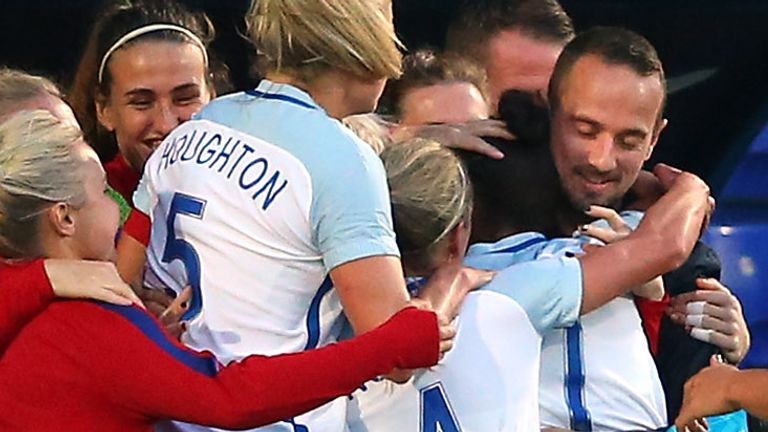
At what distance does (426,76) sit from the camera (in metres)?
2.50

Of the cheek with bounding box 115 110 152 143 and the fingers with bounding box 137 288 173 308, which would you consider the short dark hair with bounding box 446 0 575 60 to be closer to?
the cheek with bounding box 115 110 152 143

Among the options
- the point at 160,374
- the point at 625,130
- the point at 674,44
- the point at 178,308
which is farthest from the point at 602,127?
the point at 674,44

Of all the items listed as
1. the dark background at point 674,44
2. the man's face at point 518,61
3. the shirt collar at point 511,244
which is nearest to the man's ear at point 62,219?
the shirt collar at point 511,244

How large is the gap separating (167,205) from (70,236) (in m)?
0.16

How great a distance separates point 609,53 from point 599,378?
45 centimetres

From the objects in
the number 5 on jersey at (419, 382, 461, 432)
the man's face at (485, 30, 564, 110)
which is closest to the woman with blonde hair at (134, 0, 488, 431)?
the number 5 on jersey at (419, 382, 461, 432)

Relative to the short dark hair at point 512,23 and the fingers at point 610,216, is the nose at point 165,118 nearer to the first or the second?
the short dark hair at point 512,23

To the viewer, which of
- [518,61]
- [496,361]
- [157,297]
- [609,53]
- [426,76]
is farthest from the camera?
[518,61]

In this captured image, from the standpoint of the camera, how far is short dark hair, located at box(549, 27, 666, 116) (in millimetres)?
2158

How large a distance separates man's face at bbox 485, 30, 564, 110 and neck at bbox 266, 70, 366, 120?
78 cm

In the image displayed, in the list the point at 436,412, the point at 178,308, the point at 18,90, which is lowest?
the point at 436,412

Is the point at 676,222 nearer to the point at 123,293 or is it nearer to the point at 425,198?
the point at 425,198

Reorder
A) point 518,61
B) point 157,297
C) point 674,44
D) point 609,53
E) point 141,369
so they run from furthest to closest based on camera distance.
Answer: point 674,44, point 518,61, point 609,53, point 157,297, point 141,369

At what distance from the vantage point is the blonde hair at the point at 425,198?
1953 mm
